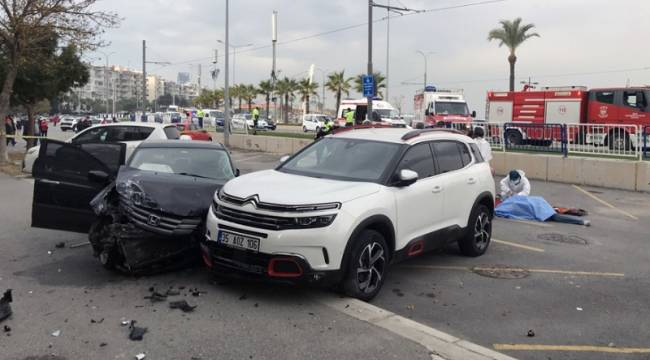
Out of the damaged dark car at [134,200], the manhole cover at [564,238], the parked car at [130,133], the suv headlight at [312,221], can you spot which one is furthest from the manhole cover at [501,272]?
the parked car at [130,133]

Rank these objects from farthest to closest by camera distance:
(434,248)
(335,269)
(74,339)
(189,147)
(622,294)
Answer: (189,147) < (434,248) < (622,294) < (335,269) < (74,339)

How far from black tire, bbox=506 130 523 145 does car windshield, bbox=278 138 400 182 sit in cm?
1173

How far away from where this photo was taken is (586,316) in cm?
533

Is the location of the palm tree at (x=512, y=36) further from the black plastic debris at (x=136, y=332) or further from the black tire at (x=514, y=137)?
the black plastic debris at (x=136, y=332)

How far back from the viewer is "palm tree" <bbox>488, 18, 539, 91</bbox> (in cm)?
4328

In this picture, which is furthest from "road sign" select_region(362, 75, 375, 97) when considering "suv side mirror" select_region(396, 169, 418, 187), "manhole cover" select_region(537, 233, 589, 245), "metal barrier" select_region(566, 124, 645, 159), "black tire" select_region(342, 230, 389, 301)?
"black tire" select_region(342, 230, 389, 301)

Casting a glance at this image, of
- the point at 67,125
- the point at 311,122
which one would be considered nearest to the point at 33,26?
the point at 311,122

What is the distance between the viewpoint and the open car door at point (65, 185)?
654cm

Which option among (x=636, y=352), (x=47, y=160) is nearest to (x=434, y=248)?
(x=636, y=352)

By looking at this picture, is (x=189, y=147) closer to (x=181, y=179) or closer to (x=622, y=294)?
(x=181, y=179)

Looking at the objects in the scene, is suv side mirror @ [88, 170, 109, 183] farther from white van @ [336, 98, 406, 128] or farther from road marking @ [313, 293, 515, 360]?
white van @ [336, 98, 406, 128]

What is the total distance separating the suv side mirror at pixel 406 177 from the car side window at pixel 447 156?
96cm

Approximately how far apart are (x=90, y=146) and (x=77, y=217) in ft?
5.71

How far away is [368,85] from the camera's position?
71.4 ft
